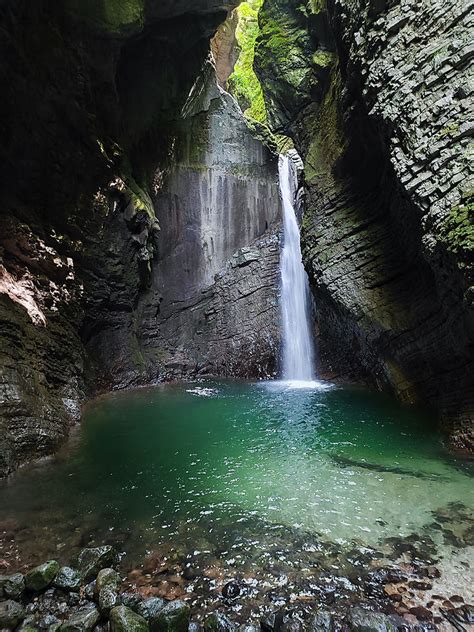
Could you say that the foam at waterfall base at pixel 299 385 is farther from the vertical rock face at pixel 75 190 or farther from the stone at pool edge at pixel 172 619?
the stone at pool edge at pixel 172 619

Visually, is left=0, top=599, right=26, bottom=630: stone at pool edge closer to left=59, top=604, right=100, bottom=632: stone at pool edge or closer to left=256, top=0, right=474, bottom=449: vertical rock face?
left=59, top=604, right=100, bottom=632: stone at pool edge

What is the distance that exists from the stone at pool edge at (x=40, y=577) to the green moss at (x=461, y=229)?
290 inches

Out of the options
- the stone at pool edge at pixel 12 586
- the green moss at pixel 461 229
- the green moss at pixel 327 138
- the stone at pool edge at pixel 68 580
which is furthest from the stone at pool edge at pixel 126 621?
the green moss at pixel 327 138

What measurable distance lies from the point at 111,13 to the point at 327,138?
27.5 feet

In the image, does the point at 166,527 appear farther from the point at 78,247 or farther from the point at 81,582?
the point at 78,247

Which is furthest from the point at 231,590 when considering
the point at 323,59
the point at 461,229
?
the point at 323,59

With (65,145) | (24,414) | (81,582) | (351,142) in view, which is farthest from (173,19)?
(81,582)

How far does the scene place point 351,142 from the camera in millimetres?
12680

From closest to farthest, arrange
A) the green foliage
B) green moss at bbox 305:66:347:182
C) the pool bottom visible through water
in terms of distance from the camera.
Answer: the pool bottom visible through water
green moss at bbox 305:66:347:182
the green foliage

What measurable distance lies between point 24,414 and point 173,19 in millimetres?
14228

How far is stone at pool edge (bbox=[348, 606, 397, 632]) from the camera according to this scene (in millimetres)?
3057

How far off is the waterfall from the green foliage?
442 inches

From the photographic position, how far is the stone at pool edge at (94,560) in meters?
3.75

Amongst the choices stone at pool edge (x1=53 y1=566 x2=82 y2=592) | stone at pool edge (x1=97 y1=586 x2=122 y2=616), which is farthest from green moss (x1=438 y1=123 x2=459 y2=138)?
stone at pool edge (x1=53 y1=566 x2=82 y2=592)
